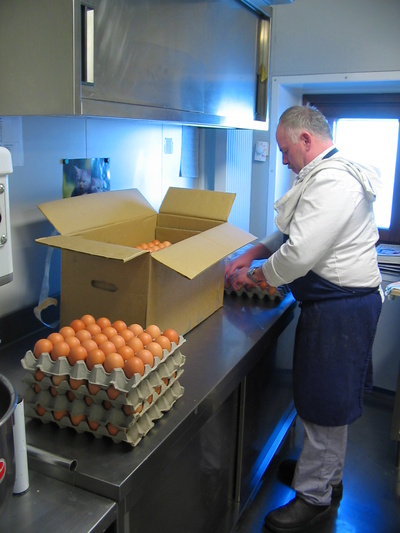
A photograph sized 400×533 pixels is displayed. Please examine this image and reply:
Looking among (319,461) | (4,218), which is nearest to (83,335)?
(4,218)

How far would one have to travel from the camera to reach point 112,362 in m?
1.17

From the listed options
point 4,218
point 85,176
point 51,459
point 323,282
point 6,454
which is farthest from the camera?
point 85,176

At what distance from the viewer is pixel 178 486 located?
1.52 meters

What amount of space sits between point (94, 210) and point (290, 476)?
1.51 metres

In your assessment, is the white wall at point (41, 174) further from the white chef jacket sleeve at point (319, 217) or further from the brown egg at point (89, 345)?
the white chef jacket sleeve at point (319, 217)

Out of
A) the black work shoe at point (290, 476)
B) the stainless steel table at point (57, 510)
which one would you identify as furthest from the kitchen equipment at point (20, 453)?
the black work shoe at point (290, 476)

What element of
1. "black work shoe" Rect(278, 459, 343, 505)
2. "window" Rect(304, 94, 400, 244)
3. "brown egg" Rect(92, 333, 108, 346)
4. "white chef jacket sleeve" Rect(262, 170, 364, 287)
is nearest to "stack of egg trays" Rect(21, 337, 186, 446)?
"brown egg" Rect(92, 333, 108, 346)

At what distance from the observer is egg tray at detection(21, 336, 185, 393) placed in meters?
1.13

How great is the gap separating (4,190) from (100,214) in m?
0.85

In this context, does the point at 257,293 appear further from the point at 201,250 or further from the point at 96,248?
the point at 96,248

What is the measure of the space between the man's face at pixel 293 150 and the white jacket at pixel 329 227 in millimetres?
71

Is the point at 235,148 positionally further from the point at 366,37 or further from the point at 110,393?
the point at 110,393

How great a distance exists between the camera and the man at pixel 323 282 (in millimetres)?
1782

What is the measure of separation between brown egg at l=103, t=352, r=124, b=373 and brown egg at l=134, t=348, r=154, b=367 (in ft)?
0.16
